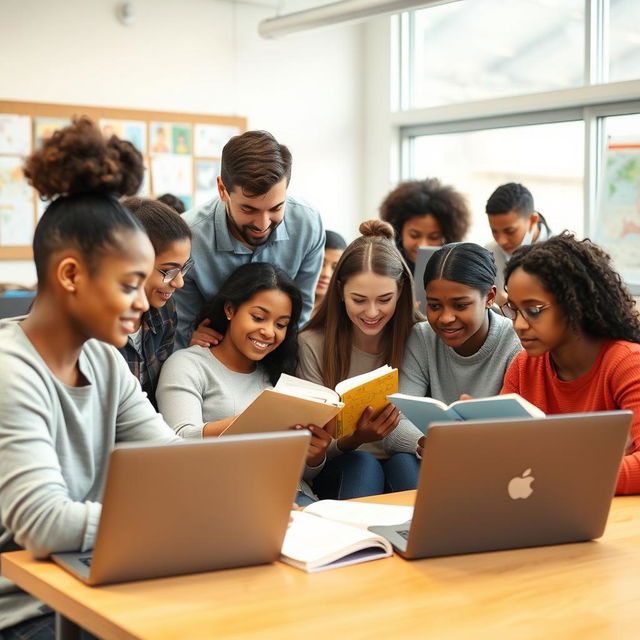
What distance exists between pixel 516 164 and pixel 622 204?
1089mm

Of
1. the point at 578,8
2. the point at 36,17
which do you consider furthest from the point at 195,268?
the point at 578,8

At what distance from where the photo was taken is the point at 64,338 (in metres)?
1.44

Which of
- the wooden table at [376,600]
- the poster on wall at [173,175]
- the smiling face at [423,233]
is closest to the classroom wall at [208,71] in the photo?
the poster on wall at [173,175]

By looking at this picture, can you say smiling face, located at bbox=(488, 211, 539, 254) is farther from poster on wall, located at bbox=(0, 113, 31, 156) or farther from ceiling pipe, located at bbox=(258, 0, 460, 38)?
poster on wall, located at bbox=(0, 113, 31, 156)

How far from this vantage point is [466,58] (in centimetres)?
602

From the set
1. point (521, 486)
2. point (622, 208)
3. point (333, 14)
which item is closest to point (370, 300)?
point (521, 486)

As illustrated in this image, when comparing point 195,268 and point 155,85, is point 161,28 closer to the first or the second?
point 155,85

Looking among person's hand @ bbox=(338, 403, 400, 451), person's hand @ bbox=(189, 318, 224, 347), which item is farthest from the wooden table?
person's hand @ bbox=(189, 318, 224, 347)

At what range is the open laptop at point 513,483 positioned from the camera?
1.38 m

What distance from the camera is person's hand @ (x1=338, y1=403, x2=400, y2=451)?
231 cm

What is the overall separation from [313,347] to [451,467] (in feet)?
4.47

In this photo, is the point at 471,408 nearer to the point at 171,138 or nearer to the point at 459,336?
the point at 459,336

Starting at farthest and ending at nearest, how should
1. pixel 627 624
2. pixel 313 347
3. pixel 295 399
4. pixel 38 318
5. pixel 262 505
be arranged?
pixel 313 347
pixel 295 399
pixel 38 318
pixel 262 505
pixel 627 624

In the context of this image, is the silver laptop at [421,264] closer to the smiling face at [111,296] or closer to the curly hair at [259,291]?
the curly hair at [259,291]
